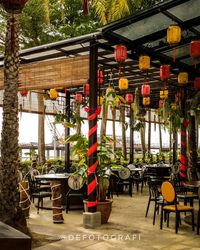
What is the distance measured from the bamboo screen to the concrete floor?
3.15m

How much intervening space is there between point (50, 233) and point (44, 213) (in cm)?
217

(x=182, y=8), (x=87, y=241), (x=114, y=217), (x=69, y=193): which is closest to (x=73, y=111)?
(x=69, y=193)

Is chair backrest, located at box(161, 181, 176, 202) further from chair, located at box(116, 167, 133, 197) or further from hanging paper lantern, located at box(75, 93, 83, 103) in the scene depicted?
hanging paper lantern, located at box(75, 93, 83, 103)

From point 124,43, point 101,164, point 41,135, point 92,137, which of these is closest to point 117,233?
point 101,164

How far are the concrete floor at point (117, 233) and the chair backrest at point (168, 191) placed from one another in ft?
2.00

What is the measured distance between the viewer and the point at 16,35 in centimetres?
587

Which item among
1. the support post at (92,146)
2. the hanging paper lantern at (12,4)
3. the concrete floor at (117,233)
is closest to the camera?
the hanging paper lantern at (12,4)

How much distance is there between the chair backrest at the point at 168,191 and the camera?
6.41m

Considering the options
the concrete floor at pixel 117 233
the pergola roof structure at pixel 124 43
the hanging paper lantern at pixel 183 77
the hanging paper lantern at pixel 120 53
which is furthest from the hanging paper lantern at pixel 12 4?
the hanging paper lantern at pixel 183 77

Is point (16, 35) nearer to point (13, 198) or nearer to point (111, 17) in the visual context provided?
point (13, 198)

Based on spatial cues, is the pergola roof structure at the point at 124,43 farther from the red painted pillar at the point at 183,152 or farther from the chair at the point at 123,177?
the chair at the point at 123,177

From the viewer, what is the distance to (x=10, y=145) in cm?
562

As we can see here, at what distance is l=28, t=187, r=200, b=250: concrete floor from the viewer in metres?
5.61

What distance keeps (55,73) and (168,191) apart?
14.2ft
